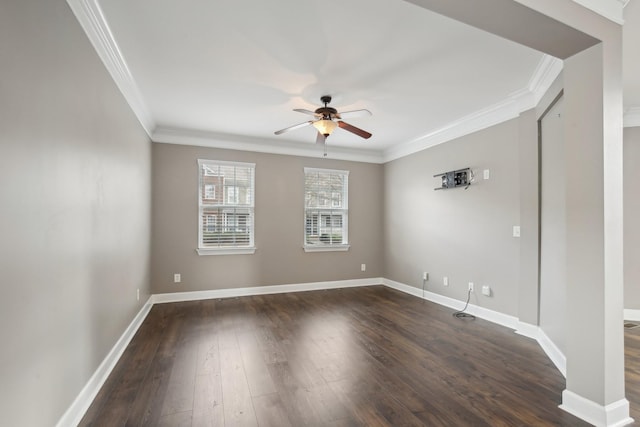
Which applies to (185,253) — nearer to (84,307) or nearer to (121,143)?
(121,143)

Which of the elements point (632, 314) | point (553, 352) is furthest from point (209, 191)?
point (632, 314)

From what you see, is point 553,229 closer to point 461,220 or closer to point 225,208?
point 461,220

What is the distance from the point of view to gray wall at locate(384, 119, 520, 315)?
356cm

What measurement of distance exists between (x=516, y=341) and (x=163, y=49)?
4.34 metres

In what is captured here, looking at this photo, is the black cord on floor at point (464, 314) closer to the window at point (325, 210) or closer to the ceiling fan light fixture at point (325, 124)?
the window at point (325, 210)

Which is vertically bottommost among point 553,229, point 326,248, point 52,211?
point 326,248

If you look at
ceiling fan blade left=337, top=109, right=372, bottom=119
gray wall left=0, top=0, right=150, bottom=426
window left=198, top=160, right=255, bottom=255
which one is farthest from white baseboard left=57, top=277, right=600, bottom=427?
ceiling fan blade left=337, top=109, right=372, bottom=119

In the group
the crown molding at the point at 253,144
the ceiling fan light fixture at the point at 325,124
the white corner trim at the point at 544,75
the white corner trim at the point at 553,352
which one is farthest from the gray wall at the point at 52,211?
the white corner trim at the point at 544,75

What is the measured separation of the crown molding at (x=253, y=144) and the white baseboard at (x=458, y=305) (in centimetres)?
251

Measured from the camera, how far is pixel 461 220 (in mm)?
4211

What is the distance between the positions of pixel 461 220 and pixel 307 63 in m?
2.98

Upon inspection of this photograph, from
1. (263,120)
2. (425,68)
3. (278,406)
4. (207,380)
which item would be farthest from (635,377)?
(263,120)

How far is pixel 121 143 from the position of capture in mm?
2885

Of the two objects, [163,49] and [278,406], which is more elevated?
[163,49]
